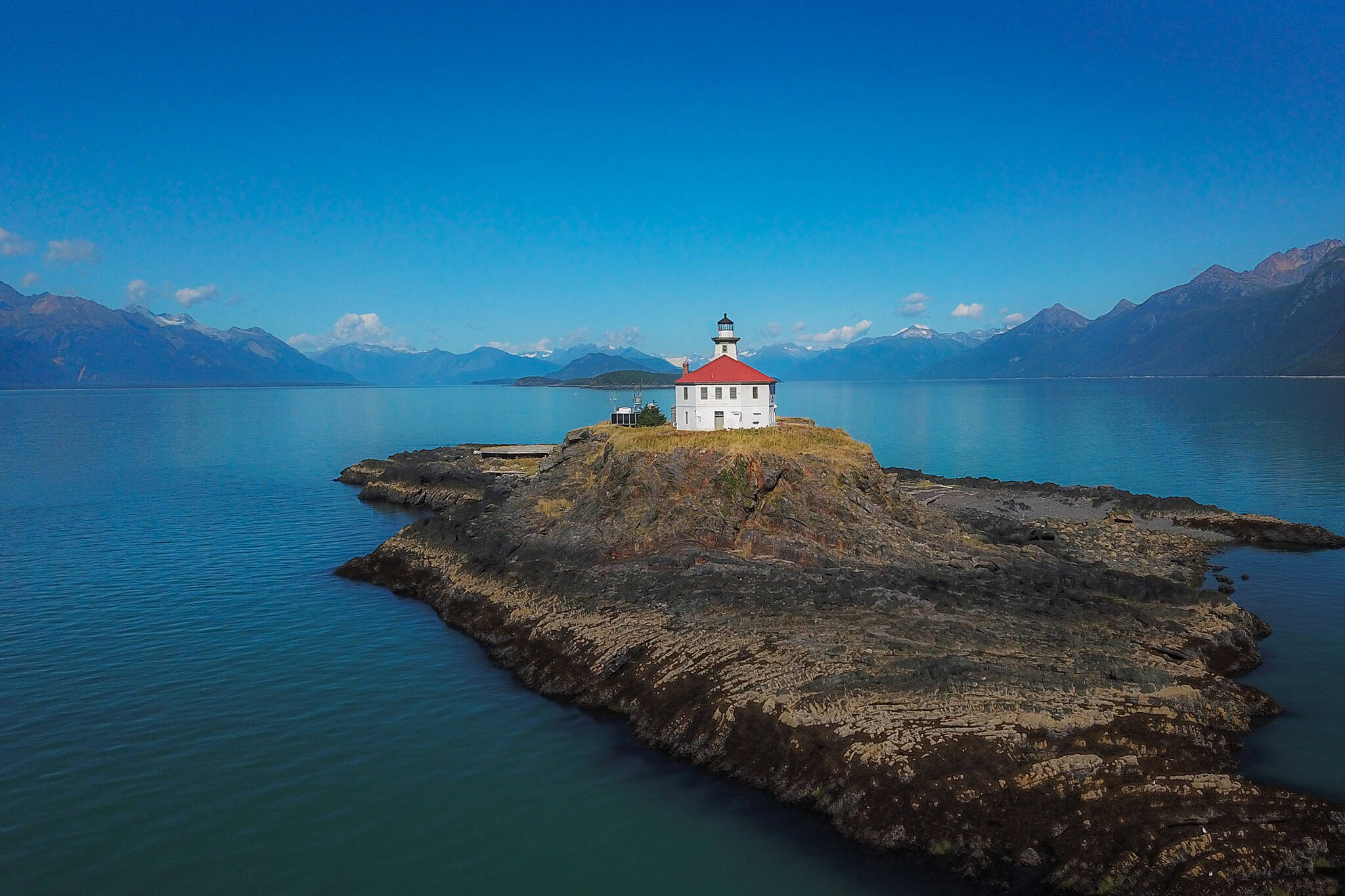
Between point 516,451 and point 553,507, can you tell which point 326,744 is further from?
point 516,451

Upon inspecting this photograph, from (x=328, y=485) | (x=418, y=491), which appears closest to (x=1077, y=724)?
(x=418, y=491)

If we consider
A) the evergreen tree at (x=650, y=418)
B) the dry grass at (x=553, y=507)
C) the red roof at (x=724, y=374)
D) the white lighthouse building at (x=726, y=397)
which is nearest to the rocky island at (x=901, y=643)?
the dry grass at (x=553, y=507)

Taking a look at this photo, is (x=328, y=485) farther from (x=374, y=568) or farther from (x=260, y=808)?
(x=260, y=808)

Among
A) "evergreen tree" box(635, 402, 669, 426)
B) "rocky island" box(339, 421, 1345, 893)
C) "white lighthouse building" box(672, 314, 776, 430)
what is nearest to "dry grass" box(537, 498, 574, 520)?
"rocky island" box(339, 421, 1345, 893)

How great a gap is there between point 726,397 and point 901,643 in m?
21.7

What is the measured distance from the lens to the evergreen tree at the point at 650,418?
164 feet

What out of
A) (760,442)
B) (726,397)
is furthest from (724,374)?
(760,442)

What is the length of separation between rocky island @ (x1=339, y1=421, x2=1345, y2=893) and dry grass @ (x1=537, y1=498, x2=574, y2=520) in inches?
8.1

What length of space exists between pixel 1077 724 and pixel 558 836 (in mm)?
12259

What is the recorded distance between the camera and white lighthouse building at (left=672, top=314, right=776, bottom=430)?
4138cm

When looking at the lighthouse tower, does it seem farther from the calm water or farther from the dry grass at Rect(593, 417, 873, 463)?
the calm water

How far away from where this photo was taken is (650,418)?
5025 centimetres

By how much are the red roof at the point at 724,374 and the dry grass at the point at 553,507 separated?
10078mm

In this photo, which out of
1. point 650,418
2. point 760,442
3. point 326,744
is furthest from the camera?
point 650,418
